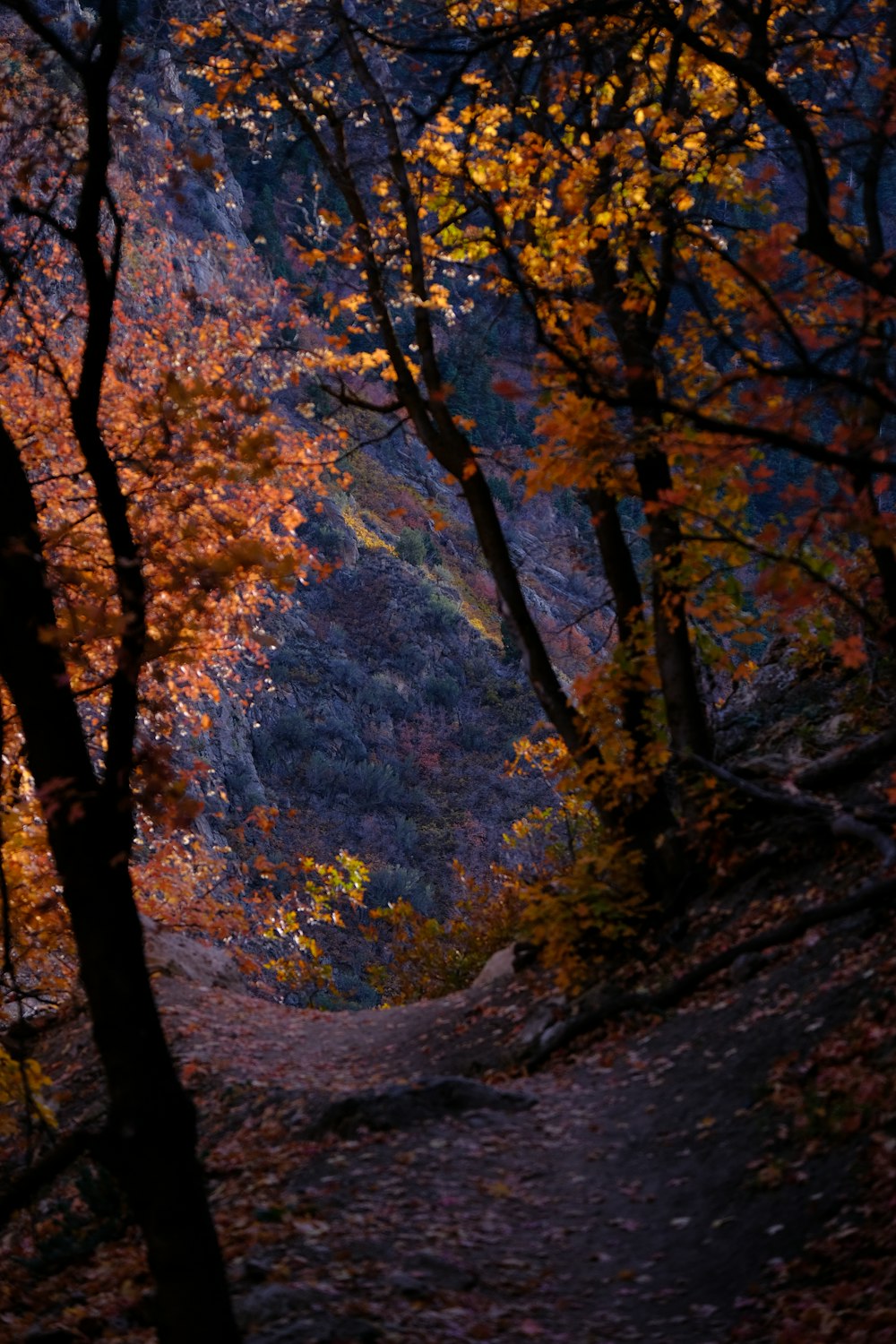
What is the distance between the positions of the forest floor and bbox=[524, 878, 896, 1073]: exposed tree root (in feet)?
0.28

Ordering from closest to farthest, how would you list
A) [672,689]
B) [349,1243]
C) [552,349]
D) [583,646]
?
1. [552,349]
2. [349,1243]
3. [672,689]
4. [583,646]

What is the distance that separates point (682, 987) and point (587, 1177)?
169cm

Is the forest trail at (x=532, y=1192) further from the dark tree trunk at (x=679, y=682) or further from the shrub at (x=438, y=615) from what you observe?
the shrub at (x=438, y=615)

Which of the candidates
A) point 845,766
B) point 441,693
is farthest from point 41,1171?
point 441,693

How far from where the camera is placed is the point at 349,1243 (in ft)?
14.9

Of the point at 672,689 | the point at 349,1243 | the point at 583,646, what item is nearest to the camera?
the point at 349,1243

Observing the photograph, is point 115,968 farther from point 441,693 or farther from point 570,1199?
point 441,693

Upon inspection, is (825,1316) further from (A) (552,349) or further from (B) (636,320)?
(B) (636,320)

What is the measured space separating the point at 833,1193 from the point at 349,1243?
1.90 metres

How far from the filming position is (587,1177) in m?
5.33

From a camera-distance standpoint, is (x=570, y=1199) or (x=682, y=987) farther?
(x=682, y=987)

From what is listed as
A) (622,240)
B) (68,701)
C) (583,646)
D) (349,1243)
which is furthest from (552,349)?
(583,646)

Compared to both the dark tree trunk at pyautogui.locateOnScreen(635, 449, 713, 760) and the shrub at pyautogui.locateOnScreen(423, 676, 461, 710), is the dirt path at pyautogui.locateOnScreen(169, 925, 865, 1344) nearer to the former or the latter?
the dark tree trunk at pyautogui.locateOnScreen(635, 449, 713, 760)

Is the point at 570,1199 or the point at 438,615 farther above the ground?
the point at 438,615
